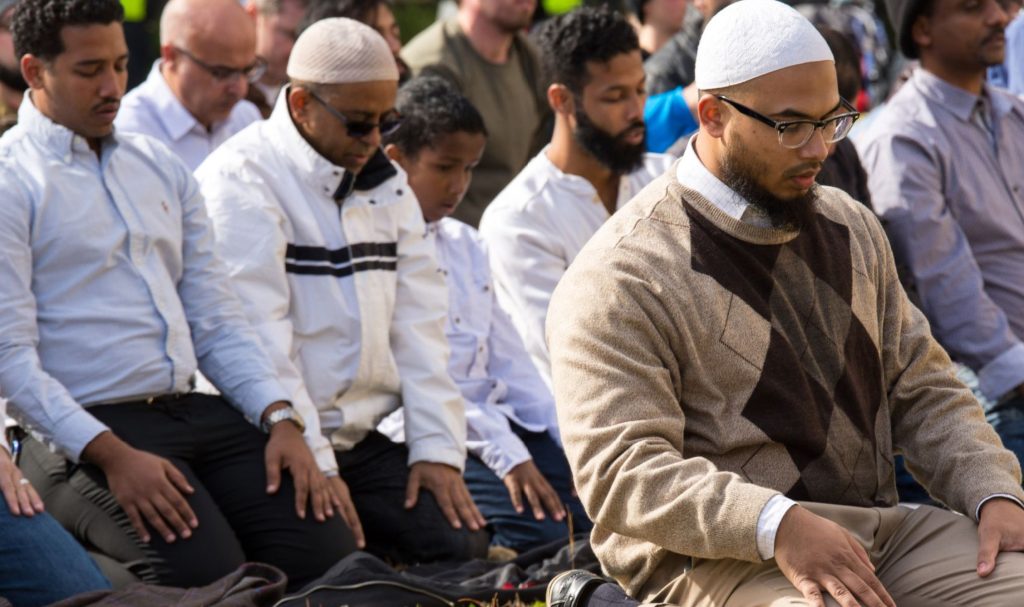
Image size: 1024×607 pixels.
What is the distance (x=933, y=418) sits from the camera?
12.7 feet

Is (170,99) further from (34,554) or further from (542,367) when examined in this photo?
(34,554)

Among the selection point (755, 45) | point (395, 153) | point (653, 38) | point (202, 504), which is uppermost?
point (755, 45)

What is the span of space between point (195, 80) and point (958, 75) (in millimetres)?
3094

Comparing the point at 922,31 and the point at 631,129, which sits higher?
the point at 922,31

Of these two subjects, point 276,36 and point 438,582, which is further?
point 276,36

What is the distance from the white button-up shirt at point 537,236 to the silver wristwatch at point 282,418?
1218 millimetres

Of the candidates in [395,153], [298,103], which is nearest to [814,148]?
[298,103]

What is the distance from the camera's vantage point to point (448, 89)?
6.14 meters

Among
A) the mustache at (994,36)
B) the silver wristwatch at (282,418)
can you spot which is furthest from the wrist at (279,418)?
the mustache at (994,36)

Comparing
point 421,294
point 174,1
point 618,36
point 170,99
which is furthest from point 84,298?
point 618,36

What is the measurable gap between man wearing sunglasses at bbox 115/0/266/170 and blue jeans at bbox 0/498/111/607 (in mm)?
2365

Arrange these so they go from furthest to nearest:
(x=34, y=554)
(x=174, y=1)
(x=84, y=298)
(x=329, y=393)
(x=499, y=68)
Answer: (x=499, y=68) < (x=174, y=1) < (x=329, y=393) < (x=84, y=298) < (x=34, y=554)

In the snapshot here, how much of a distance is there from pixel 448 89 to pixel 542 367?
116cm

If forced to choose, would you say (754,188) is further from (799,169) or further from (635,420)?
(635,420)
